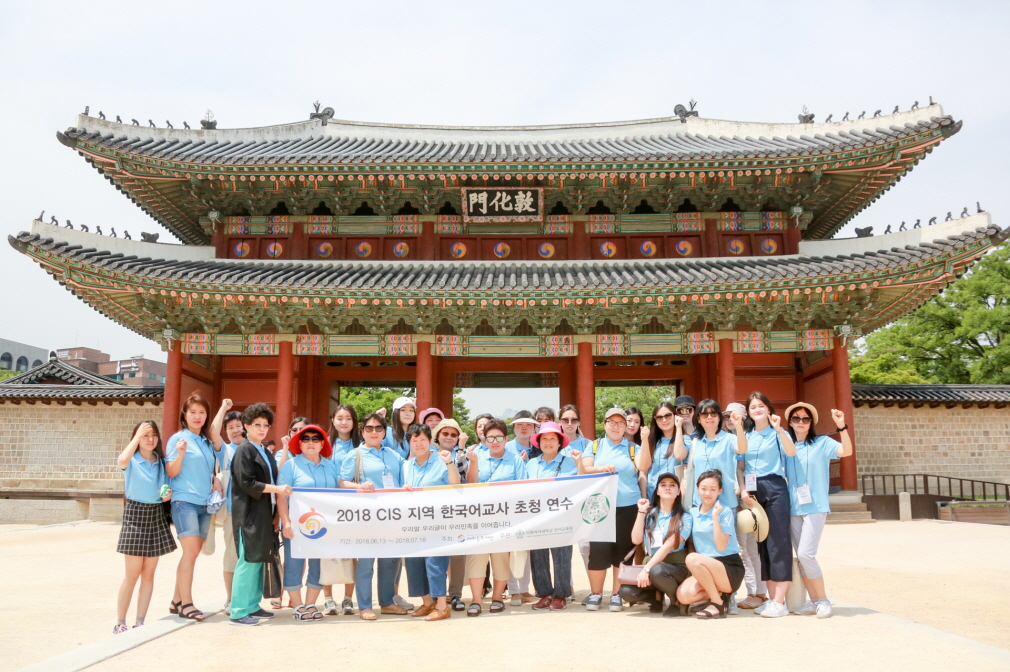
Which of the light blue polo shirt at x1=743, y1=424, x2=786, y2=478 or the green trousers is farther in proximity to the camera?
the light blue polo shirt at x1=743, y1=424, x2=786, y2=478

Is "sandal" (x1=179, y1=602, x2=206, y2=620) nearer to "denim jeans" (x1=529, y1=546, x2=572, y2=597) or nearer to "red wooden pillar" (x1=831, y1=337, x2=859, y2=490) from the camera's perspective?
"denim jeans" (x1=529, y1=546, x2=572, y2=597)

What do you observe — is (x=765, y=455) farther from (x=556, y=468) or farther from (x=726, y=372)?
(x=726, y=372)

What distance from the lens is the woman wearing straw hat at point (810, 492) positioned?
20.2ft

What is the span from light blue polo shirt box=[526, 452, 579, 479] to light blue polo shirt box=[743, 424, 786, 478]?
1.60 metres

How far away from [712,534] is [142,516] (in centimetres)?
485

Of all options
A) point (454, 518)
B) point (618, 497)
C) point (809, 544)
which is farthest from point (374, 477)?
point (809, 544)

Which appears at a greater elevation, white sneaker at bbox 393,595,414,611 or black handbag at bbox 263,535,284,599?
black handbag at bbox 263,535,284,599

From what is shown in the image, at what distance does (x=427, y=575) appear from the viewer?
652 centimetres

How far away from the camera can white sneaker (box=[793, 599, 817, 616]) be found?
6.16m

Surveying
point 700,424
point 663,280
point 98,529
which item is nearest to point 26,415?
point 98,529

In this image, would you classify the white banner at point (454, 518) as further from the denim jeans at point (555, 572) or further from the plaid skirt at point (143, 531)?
the plaid skirt at point (143, 531)

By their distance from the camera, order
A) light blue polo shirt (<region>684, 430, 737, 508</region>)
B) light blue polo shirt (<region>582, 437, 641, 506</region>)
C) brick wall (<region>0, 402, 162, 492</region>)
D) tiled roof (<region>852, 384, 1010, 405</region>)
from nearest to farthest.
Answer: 1. light blue polo shirt (<region>684, 430, 737, 508</region>)
2. light blue polo shirt (<region>582, 437, 641, 506</region>)
3. tiled roof (<region>852, 384, 1010, 405</region>)
4. brick wall (<region>0, 402, 162, 492</region>)

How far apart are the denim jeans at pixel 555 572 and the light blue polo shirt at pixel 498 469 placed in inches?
29.3

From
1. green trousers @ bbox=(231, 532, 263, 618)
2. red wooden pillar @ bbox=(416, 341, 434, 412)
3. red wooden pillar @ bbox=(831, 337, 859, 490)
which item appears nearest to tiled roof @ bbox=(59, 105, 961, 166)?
red wooden pillar @ bbox=(416, 341, 434, 412)
